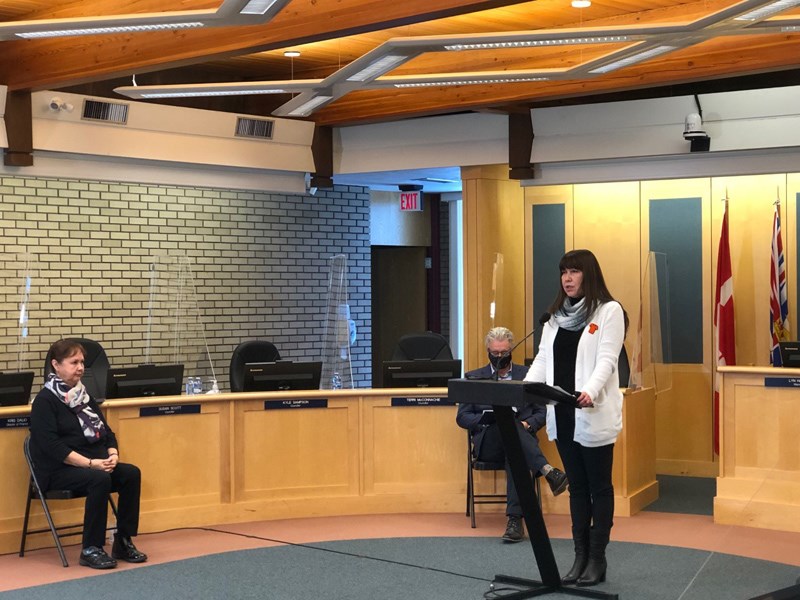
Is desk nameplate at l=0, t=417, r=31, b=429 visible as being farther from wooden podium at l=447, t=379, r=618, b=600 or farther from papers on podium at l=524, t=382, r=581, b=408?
papers on podium at l=524, t=382, r=581, b=408

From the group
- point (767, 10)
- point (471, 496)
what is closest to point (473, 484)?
point (471, 496)

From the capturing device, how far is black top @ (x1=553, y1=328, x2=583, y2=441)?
5.17m

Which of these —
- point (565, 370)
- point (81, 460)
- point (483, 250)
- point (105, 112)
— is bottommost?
point (81, 460)

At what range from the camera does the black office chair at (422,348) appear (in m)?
8.68

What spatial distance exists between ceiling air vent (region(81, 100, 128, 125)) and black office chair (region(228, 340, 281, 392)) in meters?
2.05

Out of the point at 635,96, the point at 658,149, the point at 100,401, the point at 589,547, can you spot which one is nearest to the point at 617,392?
the point at 589,547

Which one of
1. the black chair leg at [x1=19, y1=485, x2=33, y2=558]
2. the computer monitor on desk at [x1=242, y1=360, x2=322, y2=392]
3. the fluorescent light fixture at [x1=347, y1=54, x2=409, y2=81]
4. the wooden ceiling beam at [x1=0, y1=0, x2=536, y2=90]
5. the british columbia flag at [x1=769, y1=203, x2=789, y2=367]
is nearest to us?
the wooden ceiling beam at [x1=0, y1=0, x2=536, y2=90]

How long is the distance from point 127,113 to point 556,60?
11.1 ft


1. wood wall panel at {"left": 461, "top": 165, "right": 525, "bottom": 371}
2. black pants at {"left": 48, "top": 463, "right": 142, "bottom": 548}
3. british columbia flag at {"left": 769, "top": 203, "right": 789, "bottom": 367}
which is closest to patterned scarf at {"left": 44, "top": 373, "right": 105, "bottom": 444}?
black pants at {"left": 48, "top": 463, "right": 142, "bottom": 548}

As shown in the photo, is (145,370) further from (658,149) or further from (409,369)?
(658,149)

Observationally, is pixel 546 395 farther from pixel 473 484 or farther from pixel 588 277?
pixel 473 484

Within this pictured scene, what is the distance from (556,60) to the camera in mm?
8102

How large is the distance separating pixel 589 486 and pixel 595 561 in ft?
1.23

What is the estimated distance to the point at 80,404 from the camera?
6141mm
